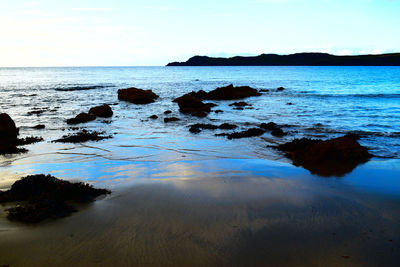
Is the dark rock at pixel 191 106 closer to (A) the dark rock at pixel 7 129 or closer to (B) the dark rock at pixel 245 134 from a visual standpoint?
(B) the dark rock at pixel 245 134

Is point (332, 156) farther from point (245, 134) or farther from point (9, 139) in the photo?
point (9, 139)

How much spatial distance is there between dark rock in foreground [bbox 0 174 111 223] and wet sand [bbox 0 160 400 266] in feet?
0.67

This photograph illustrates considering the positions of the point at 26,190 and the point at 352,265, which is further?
the point at 26,190

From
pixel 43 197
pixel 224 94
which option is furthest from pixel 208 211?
pixel 224 94

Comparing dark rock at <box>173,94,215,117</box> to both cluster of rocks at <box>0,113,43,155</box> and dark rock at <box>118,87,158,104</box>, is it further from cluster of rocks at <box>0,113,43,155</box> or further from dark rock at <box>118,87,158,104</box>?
cluster of rocks at <box>0,113,43,155</box>

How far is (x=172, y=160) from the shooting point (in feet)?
28.2

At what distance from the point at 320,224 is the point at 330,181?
249 centimetres

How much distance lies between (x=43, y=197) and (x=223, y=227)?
342cm

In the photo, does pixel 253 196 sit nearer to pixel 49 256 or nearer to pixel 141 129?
pixel 49 256

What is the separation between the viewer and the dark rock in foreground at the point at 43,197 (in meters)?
4.79

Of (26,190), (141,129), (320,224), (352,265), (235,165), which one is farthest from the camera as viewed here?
(141,129)

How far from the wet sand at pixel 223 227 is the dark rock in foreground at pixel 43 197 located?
0.21 m

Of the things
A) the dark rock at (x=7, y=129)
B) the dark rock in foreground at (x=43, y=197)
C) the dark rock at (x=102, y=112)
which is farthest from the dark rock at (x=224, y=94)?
the dark rock in foreground at (x=43, y=197)

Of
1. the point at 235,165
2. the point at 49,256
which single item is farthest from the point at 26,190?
the point at 235,165
